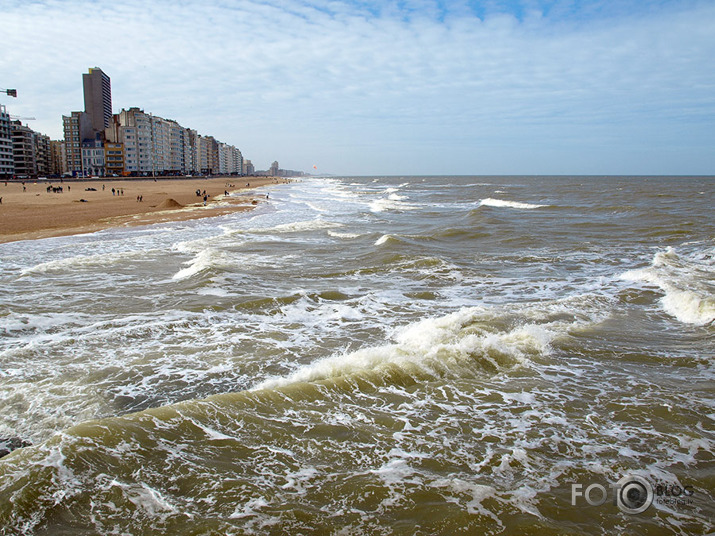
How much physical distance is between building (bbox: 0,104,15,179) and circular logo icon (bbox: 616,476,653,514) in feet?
416

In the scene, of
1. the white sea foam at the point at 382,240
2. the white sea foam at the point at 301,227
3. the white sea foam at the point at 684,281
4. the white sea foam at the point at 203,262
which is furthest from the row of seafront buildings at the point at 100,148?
the white sea foam at the point at 684,281

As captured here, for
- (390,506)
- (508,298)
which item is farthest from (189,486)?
(508,298)

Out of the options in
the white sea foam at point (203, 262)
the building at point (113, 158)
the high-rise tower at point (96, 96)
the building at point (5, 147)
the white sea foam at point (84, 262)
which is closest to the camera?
the white sea foam at point (203, 262)

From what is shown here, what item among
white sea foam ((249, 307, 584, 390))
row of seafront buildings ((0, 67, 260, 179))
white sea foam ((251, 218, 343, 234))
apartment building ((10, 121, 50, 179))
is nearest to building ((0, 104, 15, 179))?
row of seafront buildings ((0, 67, 260, 179))

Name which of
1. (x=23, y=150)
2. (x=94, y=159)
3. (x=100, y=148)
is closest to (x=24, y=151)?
(x=23, y=150)

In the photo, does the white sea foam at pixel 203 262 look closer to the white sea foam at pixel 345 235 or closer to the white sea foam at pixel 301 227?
the white sea foam at pixel 345 235

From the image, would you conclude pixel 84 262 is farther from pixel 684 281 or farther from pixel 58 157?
pixel 58 157

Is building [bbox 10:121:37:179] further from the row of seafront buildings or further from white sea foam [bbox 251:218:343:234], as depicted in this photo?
white sea foam [bbox 251:218:343:234]

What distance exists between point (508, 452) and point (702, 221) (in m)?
29.3

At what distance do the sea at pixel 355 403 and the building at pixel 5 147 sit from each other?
11620cm

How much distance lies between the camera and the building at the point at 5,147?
10131cm

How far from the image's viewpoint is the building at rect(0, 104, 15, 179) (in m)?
101

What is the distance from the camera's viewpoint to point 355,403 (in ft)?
18.6

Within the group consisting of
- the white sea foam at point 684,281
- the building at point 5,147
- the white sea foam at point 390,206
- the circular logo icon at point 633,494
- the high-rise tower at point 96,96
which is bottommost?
the circular logo icon at point 633,494
